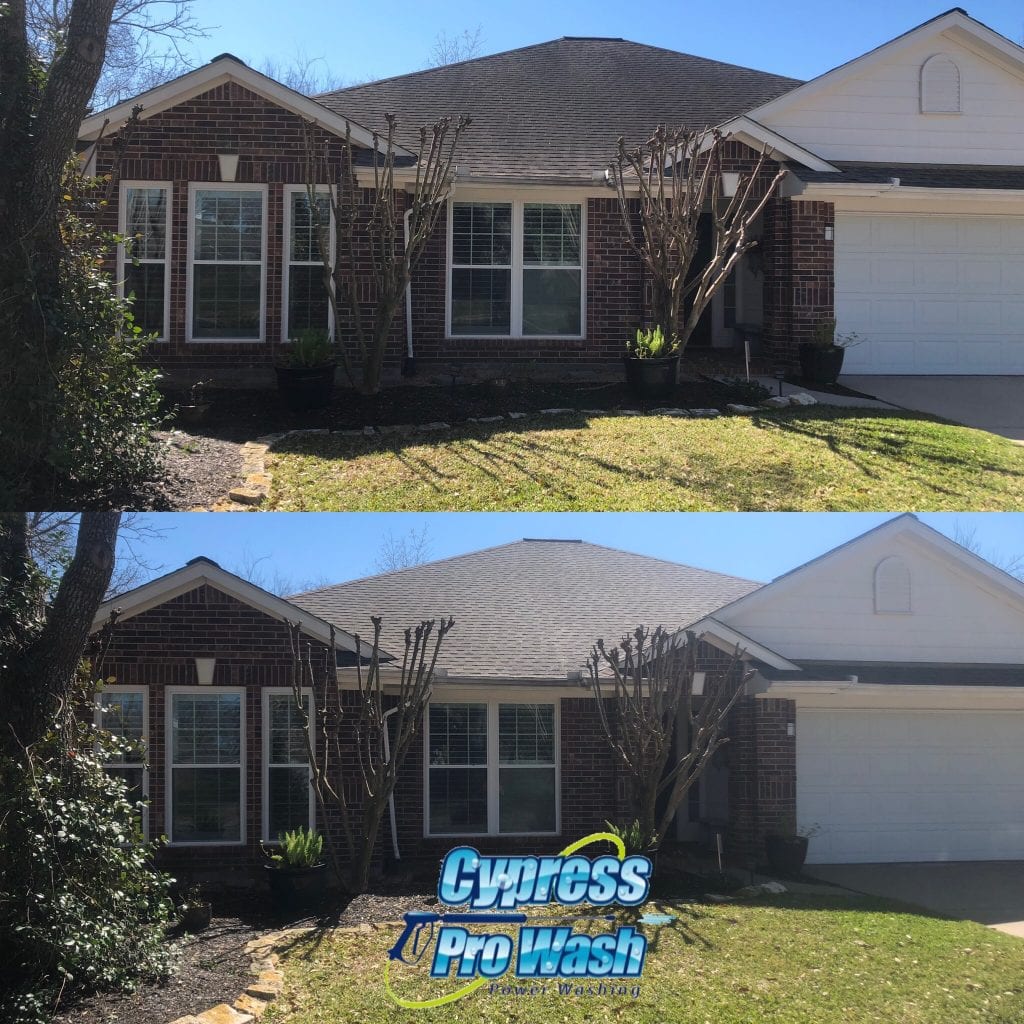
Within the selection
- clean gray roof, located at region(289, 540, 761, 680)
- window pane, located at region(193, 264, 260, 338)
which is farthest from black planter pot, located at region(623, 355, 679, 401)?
window pane, located at region(193, 264, 260, 338)

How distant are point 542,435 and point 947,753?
628 cm

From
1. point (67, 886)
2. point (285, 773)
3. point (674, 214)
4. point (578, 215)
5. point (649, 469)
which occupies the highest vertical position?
point (578, 215)

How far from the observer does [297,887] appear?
980 centimetres

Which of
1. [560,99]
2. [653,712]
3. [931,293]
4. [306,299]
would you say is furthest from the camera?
[560,99]

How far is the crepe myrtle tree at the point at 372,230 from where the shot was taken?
38.4 ft

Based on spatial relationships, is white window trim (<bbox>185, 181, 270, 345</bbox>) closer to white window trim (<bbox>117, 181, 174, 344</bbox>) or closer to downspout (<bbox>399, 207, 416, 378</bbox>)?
white window trim (<bbox>117, 181, 174, 344</bbox>)

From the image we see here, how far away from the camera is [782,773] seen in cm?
1216

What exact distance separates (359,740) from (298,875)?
4.14ft

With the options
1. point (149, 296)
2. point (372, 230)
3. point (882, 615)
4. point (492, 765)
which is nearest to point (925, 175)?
point (882, 615)

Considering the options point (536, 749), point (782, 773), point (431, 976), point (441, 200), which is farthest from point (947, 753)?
point (441, 200)

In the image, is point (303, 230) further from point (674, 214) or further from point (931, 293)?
point (931, 293)

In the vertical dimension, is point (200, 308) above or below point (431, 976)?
above

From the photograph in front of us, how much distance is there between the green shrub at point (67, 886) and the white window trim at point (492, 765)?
11.8 feet

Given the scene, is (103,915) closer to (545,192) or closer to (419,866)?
(419,866)
